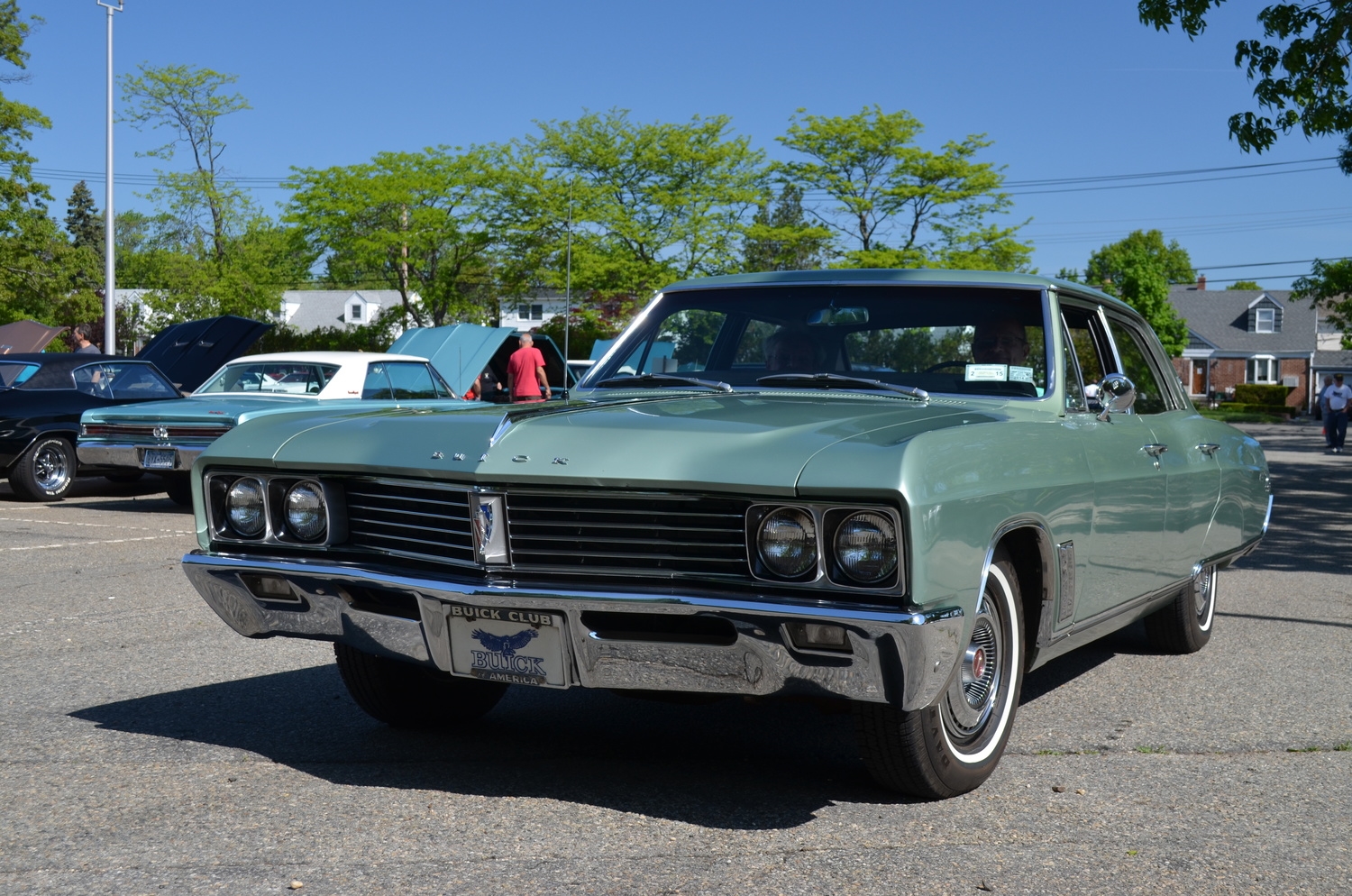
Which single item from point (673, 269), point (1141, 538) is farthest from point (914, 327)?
point (673, 269)

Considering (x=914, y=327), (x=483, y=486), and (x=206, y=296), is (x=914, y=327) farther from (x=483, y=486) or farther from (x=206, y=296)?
(x=206, y=296)

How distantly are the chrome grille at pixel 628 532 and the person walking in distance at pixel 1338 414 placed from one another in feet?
90.9

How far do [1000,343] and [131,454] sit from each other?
899 centimetres

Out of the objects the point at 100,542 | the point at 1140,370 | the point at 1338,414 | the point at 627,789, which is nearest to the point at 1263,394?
the point at 1338,414

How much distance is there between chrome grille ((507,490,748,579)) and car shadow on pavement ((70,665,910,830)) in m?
0.61

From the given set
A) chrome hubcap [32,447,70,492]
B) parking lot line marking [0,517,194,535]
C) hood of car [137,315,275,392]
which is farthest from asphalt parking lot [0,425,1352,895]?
hood of car [137,315,275,392]

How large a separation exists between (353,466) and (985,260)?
133 feet

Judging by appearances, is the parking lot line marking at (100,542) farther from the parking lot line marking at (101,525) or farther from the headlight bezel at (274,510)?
the headlight bezel at (274,510)

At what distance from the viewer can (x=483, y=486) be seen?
11.6ft

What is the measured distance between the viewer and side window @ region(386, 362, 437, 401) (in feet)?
44.0

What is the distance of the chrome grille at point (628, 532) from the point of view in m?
3.34

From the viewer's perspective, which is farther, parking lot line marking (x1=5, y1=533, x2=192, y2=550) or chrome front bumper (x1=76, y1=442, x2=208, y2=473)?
chrome front bumper (x1=76, y1=442, x2=208, y2=473)

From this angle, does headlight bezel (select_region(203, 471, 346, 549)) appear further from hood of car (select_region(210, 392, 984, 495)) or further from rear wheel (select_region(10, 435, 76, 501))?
rear wheel (select_region(10, 435, 76, 501))

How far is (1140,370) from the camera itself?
18.6 feet
